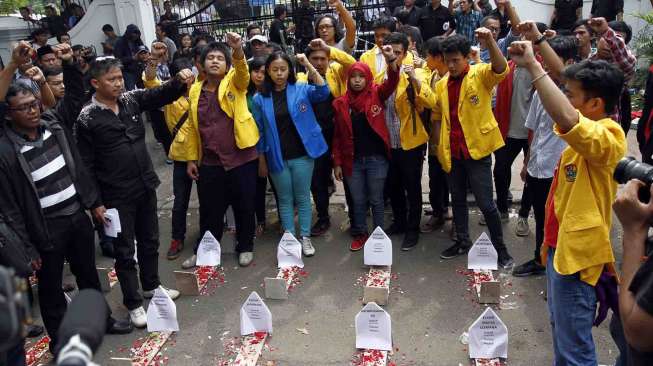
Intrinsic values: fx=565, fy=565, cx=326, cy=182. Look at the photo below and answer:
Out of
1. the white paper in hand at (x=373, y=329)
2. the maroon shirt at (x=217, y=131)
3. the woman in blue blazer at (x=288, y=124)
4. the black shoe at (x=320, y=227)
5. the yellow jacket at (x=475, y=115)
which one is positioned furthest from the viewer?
the black shoe at (x=320, y=227)

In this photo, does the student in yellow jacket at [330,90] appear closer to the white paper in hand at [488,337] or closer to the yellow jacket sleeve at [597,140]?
the white paper in hand at [488,337]

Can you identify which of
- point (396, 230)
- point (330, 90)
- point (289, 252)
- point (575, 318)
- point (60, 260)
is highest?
point (330, 90)

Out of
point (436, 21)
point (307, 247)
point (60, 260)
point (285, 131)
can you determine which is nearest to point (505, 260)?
point (307, 247)

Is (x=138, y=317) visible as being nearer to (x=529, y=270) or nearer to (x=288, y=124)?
(x=288, y=124)

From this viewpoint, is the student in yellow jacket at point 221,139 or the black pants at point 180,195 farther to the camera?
the black pants at point 180,195

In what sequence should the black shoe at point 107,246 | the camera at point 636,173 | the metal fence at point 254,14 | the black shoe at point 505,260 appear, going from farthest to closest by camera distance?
the metal fence at point 254,14 → the black shoe at point 107,246 → the black shoe at point 505,260 → the camera at point 636,173

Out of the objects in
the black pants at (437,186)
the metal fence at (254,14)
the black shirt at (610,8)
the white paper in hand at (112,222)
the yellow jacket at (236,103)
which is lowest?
the black pants at (437,186)

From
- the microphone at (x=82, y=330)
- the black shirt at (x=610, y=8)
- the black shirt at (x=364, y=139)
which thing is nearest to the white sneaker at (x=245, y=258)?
the black shirt at (x=364, y=139)

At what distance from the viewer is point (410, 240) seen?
5242 millimetres

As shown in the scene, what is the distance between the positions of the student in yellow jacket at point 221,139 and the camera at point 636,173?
3066mm

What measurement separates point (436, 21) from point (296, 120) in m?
5.30

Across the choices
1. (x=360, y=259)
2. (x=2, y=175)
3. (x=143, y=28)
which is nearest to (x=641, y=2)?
(x=360, y=259)

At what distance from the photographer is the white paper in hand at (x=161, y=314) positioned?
402 cm

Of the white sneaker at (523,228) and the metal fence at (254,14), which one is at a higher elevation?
the metal fence at (254,14)
